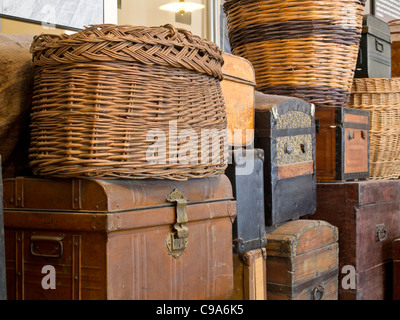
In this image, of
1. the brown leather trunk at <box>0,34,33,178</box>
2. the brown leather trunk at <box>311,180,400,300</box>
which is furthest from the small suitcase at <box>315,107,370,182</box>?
the brown leather trunk at <box>0,34,33,178</box>

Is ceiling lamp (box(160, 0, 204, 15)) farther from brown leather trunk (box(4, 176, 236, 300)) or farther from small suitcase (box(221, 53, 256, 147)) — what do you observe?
brown leather trunk (box(4, 176, 236, 300))

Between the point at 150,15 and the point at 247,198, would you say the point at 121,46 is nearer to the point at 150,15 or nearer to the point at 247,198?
the point at 247,198

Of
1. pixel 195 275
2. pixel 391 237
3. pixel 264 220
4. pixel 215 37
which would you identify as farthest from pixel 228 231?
pixel 215 37

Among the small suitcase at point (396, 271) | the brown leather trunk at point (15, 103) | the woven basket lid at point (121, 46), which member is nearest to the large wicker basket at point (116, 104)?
the woven basket lid at point (121, 46)

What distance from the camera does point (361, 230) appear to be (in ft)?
8.30

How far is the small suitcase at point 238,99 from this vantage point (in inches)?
78.2

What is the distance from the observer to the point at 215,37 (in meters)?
4.63

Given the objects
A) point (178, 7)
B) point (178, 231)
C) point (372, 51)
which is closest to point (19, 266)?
point (178, 231)

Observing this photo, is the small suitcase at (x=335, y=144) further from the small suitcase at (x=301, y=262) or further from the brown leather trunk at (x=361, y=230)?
the small suitcase at (x=301, y=262)

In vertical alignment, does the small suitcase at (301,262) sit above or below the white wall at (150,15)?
below

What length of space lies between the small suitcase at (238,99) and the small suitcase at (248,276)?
15.9 inches

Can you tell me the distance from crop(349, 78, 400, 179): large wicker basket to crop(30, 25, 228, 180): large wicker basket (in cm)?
164
